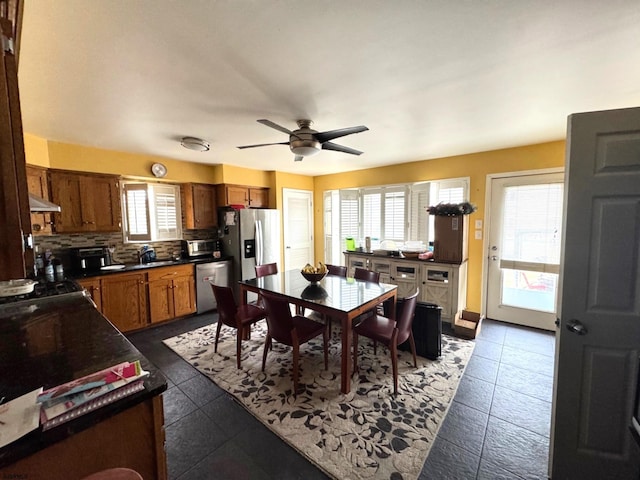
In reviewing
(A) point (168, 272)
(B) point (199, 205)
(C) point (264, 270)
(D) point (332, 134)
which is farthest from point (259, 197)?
(D) point (332, 134)

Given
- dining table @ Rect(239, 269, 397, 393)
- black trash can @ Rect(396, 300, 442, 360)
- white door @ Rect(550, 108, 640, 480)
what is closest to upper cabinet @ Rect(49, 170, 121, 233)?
dining table @ Rect(239, 269, 397, 393)

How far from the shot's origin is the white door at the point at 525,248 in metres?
3.34

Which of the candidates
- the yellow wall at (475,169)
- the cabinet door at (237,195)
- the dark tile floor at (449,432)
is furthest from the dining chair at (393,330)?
the cabinet door at (237,195)

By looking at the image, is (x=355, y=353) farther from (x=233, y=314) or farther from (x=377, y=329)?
(x=233, y=314)

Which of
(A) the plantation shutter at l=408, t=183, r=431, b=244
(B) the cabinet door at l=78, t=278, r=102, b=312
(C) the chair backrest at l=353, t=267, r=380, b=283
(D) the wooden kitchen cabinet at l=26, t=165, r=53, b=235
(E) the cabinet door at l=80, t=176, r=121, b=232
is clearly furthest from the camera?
(A) the plantation shutter at l=408, t=183, r=431, b=244

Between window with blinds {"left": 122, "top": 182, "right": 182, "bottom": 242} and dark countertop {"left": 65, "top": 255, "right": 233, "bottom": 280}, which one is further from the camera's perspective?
window with blinds {"left": 122, "top": 182, "right": 182, "bottom": 242}

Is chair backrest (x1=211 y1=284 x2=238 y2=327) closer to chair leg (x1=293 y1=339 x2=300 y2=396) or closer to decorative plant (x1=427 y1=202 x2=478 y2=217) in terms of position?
chair leg (x1=293 y1=339 x2=300 y2=396)

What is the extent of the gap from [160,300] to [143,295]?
0.74ft

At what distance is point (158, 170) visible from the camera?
394cm

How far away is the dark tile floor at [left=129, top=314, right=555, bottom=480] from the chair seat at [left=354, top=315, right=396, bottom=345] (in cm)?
71

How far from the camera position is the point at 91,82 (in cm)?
183

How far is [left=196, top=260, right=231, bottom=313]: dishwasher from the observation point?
4.14 metres

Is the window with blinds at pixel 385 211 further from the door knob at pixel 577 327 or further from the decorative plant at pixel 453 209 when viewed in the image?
the door knob at pixel 577 327

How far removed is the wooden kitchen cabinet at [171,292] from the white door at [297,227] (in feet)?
6.17
